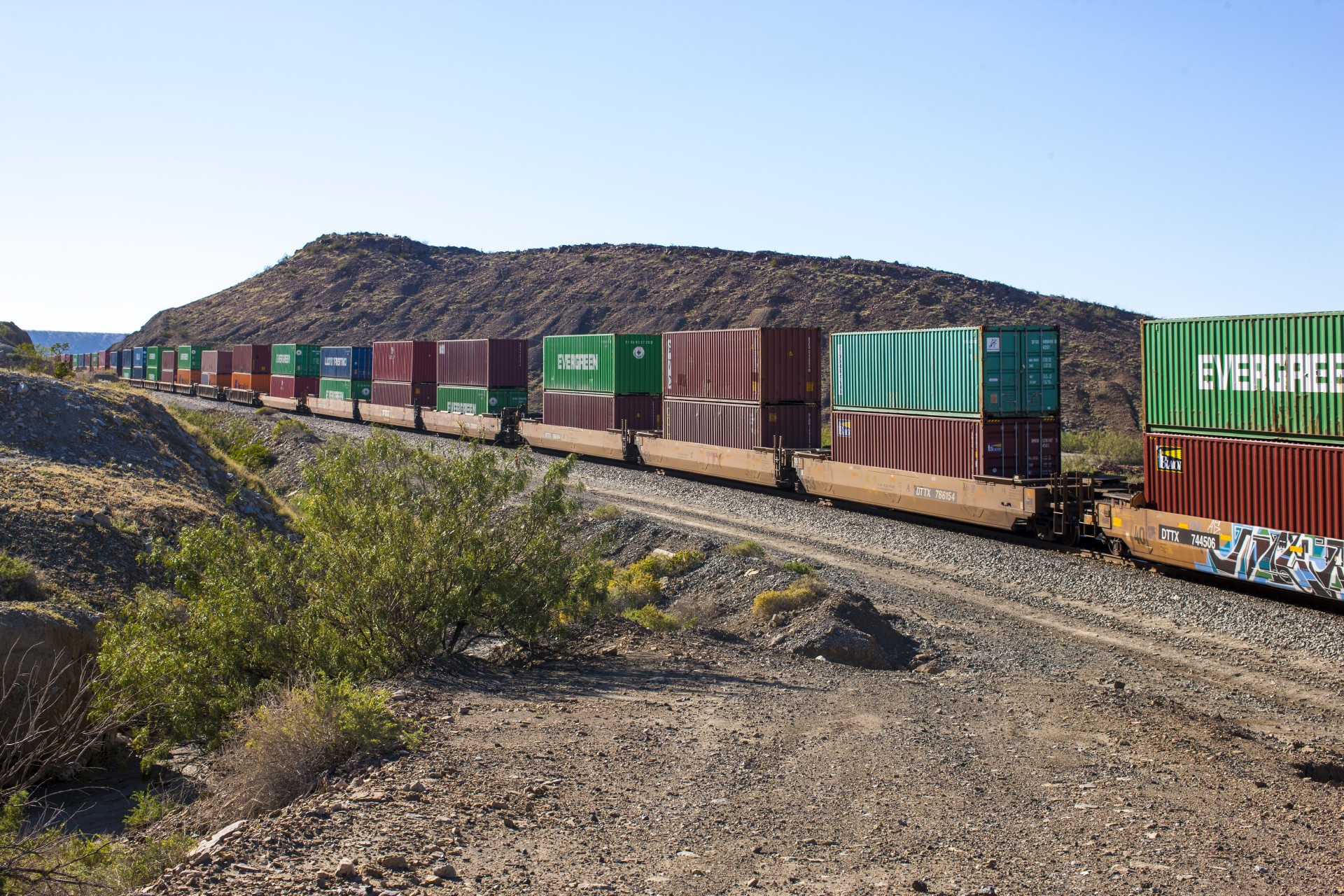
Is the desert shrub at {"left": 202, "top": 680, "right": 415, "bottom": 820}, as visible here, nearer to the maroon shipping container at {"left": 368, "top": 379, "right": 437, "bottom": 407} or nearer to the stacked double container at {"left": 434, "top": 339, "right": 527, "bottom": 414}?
the stacked double container at {"left": 434, "top": 339, "right": 527, "bottom": 414}

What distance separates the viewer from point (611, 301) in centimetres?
9431

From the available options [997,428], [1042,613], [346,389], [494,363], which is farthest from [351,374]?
[1042,613]

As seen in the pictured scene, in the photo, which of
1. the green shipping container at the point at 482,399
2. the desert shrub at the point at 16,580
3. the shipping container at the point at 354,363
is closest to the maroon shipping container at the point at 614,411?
the green shipping container at the point at 482,399

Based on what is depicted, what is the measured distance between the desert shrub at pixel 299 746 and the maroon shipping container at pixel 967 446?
15.1 metres

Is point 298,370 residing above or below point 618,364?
above

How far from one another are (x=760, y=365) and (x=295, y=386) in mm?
39799

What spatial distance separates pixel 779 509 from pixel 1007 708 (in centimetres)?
1505

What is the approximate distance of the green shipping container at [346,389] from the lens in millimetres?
52469

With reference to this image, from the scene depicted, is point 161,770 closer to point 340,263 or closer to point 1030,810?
point 1030,810

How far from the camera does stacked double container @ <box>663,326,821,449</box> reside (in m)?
27.3

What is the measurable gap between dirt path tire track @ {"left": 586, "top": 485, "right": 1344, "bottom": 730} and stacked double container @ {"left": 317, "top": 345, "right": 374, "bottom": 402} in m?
31.4

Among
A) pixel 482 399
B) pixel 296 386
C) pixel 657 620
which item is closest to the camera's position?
pixel 657 620

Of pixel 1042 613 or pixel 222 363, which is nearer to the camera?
pixel 1042 613

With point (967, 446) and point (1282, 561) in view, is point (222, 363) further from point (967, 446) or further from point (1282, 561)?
point (1282, 561)
